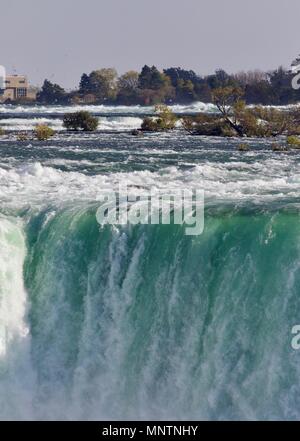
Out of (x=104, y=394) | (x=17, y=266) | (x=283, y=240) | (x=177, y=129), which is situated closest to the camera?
(x=283, y=240)

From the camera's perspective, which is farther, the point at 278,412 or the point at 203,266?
the point at 203,266

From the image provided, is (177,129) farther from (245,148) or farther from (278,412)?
(278,412)

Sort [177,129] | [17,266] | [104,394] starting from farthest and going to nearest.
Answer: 1. [177,129]
2. [17,266]
3. [104,394]

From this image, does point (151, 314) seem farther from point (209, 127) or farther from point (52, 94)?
point (52, 94)

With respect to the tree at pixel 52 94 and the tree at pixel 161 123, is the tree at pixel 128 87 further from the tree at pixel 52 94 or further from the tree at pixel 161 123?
the tree at pixel 161 123

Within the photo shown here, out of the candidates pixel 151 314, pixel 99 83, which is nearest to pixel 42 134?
pixel 151 314

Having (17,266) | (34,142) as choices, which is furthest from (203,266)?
(34,142)
